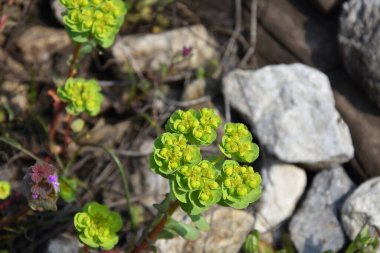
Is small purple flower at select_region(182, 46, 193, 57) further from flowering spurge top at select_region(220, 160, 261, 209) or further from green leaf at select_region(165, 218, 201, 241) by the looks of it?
flowering spurge top at select_region(220, 160, 261, 209)

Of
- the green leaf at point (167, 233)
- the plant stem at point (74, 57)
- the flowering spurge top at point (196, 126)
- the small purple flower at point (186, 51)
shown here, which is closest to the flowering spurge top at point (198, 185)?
the flowering spurge top at point (196, 126)

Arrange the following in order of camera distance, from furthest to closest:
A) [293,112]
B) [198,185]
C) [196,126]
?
1. [293,112]
2. [196,126]
3. [198,185]

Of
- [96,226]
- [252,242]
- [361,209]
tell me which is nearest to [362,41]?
[361,209]

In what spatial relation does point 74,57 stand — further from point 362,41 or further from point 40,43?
point 362,41

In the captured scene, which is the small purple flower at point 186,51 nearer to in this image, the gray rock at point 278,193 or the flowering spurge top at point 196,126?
the gray rock at point 278,193

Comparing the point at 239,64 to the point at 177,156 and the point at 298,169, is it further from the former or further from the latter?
the point at 177,156

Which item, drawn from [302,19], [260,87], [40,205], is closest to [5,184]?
[40,205]
